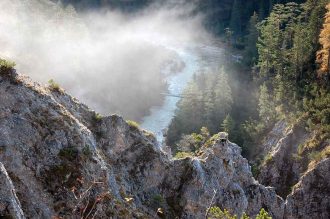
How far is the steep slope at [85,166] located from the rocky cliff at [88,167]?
5cm

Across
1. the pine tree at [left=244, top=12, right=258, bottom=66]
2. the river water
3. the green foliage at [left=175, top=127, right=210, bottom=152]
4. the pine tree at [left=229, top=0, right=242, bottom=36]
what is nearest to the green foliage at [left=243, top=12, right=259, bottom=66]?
the pine tree at [left=244, top=12, right=258, bottom=66]

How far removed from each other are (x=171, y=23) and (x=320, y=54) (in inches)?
4021

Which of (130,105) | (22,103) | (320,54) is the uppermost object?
(320,54)

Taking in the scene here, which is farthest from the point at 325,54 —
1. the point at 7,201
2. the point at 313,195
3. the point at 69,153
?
the point at 7,201

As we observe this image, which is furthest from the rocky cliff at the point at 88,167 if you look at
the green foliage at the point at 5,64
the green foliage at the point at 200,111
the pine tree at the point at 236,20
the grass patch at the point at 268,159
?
the pine tree at the point at 236,20

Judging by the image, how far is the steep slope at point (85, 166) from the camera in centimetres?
2125

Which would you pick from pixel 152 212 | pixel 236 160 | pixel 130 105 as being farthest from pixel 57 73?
pixel 152 212

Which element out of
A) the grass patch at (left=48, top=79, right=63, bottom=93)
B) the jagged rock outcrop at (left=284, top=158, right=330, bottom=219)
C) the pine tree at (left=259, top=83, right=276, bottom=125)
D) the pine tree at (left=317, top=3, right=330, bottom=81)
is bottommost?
the jagged rock outcrop at (left=284, top=158, right=330, bottom=219)

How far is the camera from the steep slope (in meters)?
21.2

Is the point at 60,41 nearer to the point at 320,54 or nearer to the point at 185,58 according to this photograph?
the point at 185,58

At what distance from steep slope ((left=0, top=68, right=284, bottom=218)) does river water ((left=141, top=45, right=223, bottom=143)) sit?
4851cm

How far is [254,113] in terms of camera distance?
90625 millimetres

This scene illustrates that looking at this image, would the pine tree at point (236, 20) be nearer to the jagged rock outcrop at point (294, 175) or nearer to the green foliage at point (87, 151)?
the jagged rock outcrop at point (294, 175)

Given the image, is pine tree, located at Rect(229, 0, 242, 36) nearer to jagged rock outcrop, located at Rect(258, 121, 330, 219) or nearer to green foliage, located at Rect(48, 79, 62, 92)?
jagged rock outcrop, located at Rect(258, 121, 330, 219)
